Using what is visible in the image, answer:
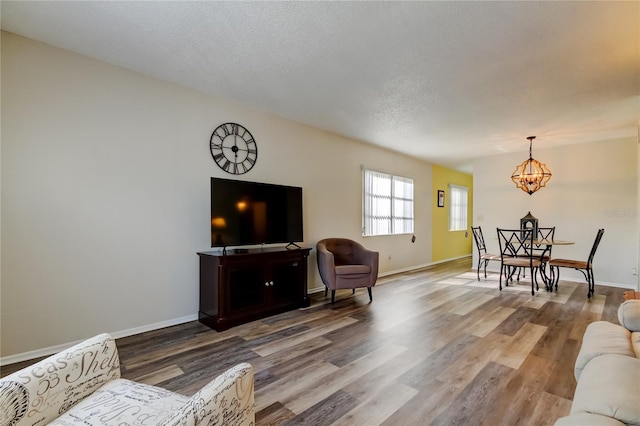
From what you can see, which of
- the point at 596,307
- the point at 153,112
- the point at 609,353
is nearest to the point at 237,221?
the point at 153,112

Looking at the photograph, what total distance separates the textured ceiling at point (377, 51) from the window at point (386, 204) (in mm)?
1767

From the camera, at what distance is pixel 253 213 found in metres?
3.43

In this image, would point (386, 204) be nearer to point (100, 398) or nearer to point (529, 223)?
point (529, 223)

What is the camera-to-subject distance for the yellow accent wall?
7.33 m

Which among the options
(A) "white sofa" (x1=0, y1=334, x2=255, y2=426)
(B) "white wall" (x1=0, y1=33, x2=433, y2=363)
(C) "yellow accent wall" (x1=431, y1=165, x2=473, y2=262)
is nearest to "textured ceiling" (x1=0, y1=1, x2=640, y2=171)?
(B) "white wall" (x1=0, y1=33, x2=433, y2=363)

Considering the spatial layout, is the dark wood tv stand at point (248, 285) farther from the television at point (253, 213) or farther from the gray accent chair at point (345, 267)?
the gray accent chair at point (345, 267)

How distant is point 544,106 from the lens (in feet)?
11.9

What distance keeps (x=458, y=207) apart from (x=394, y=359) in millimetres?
7043

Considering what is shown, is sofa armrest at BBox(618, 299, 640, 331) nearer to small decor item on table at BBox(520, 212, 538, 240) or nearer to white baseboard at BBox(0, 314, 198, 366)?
white baseboard at BBox(0, 314, 198, 366)

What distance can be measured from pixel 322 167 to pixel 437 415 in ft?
11.7

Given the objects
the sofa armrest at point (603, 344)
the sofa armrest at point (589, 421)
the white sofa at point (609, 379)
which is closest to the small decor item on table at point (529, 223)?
the white sofa at point (609, 379)

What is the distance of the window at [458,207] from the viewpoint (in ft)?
26.4

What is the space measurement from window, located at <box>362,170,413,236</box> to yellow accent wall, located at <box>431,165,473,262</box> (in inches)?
47.9

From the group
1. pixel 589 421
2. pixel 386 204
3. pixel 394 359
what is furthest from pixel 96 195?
pixel 386 204
